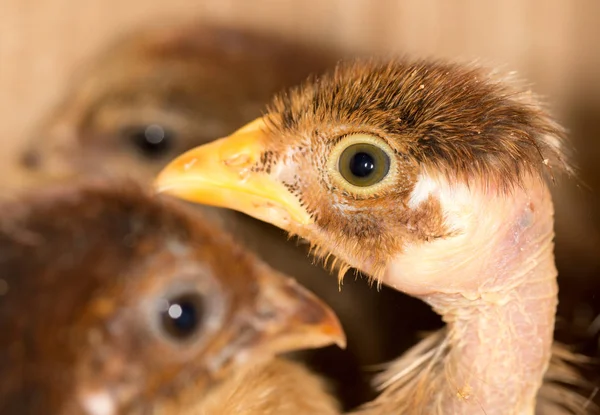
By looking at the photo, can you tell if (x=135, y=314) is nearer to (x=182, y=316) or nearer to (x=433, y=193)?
(x=182, y=316)

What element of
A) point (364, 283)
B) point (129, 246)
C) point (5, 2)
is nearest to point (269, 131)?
point (364, 283)

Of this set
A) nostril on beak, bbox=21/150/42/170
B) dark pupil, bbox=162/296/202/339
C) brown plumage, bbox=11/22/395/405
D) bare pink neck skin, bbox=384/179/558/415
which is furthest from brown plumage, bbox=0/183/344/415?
nostril on beak, bbox=21/150/42/170

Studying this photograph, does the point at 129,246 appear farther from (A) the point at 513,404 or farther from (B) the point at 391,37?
(B) the point at 391,37

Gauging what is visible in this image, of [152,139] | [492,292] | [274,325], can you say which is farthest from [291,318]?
[152,139]

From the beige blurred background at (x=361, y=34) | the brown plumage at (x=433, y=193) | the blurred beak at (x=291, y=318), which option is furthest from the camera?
the beige blurred background at (x=361, y=34)

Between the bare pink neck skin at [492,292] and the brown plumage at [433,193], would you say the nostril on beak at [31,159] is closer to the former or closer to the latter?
the brown plumage at [433,193]

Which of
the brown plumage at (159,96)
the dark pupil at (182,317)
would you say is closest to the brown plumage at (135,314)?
the dark pupil at (182,317)
